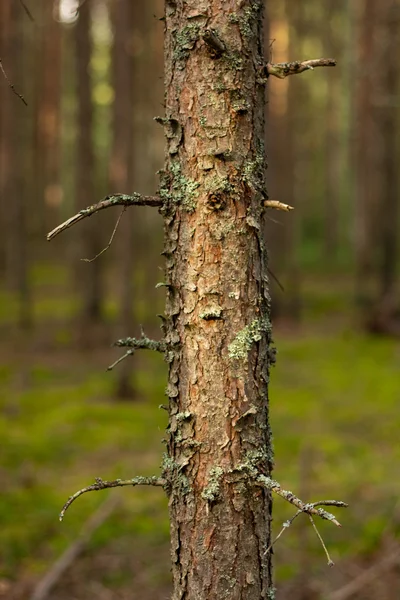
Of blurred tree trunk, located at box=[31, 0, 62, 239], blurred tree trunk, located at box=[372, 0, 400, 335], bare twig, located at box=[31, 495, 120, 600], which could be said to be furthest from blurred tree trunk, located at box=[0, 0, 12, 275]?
bare twig, located at box=[31, 495, 120, 600]

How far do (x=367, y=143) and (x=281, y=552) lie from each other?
60.4 feet

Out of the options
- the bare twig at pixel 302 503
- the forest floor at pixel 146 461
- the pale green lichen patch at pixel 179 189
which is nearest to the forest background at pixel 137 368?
the forest floor at pixel 146 461

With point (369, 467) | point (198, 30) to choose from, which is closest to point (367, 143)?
point (369, 467)

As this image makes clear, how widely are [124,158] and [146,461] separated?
4.83 metres

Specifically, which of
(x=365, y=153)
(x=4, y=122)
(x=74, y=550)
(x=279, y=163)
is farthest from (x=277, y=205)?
(x=365, y=153)

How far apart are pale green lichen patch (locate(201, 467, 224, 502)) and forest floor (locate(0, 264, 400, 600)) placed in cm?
359

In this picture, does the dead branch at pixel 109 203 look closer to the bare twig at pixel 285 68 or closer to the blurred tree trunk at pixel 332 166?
the bare twig at pixel 285 68

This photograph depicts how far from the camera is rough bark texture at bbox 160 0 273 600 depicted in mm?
2621

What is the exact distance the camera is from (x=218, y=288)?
8.65 feet

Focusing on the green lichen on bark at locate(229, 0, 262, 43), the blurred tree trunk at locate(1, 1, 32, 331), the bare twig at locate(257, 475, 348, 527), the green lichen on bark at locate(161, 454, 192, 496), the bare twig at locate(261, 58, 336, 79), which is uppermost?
the blurred tree trunk at locate(1, 1, 32, 331)

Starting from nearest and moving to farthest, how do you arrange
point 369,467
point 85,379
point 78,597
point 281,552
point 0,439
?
point 78,597 < point 281,552 < point 369,467 < point 0,439 < point 85,379

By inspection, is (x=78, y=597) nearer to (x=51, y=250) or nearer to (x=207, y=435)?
(x=207, y=435)

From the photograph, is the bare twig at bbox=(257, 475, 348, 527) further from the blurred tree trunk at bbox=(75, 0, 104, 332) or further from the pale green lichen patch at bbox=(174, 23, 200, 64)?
the blurred tree trunk at bbox=(75, 0, 104, 332)

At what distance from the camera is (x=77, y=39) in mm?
14766
